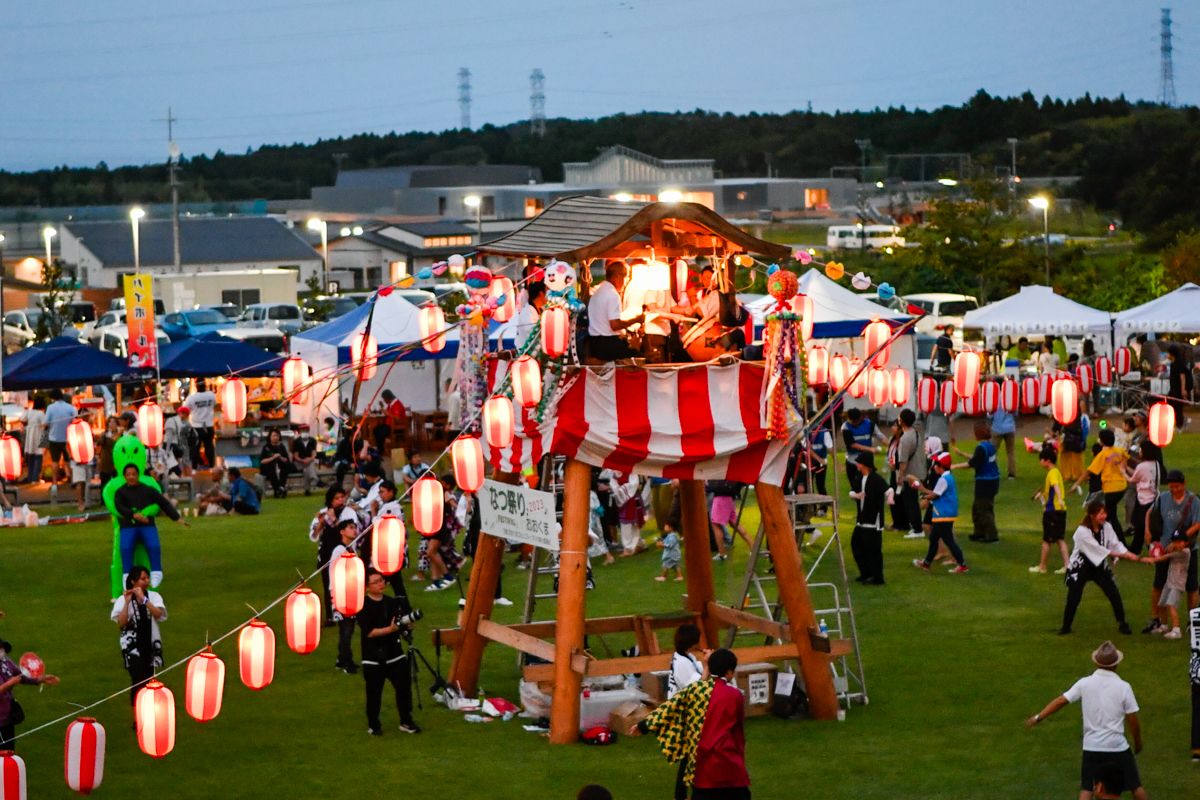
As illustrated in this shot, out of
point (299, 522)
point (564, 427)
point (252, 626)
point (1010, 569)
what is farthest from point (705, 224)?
point (299, 522)

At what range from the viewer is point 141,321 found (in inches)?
1305

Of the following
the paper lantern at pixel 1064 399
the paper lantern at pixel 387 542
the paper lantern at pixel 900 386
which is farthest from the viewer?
the paper lantern at pixel 900 386

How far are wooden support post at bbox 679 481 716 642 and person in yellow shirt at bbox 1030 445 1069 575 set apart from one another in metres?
5.63


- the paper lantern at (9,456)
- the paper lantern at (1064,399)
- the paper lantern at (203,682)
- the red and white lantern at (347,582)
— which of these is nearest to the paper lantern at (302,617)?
the red and white lantern at (347,582)

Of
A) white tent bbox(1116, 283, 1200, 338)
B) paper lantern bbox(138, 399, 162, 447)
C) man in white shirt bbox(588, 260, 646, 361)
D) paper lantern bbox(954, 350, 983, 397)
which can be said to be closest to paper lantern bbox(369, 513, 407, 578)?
man in white shirt bbox(588, 260, 646, 361)

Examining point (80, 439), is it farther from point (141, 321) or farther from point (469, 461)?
point (141, 321)

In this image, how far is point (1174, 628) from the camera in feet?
57.9

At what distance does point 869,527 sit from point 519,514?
6753mm

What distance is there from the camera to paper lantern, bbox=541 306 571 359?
14977 mm

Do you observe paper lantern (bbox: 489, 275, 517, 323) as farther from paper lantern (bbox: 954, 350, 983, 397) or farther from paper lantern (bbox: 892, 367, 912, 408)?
paper lantern (bbox: 892, 367, 912, 408)

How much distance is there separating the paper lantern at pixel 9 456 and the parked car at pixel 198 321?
2763 cm

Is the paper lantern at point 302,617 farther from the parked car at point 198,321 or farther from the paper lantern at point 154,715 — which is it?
the parked car at point 198,321

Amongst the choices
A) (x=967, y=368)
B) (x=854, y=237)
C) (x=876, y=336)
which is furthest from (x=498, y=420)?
(x=854, y=237)

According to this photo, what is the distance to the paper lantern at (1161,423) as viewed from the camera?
67.4 feet
